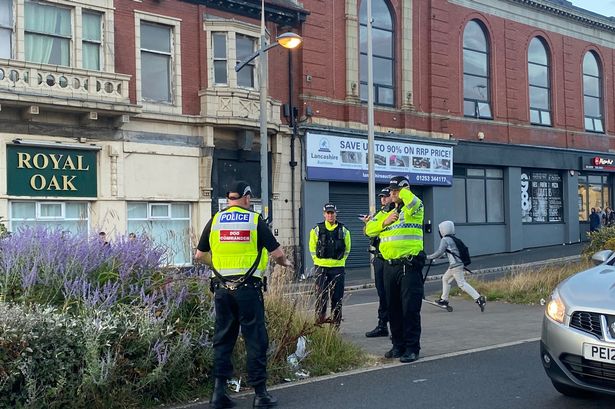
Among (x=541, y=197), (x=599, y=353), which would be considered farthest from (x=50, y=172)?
(x=541, y=197)

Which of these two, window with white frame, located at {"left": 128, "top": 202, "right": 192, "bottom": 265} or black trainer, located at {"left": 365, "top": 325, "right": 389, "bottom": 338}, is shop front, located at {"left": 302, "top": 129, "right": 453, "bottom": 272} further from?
black trainer, located at {"left": 365, "top": 325, "right": 389, "bottom": 338}

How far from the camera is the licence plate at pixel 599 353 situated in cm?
536

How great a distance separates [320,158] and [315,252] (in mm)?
14553

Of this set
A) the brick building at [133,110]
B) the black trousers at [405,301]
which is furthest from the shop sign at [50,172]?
the black trousers at [405,301]

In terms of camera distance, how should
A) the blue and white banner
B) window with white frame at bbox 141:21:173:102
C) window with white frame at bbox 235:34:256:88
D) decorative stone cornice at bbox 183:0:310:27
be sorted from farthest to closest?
1. the blue and white banner
2. window with white frame at bbox 235:34:256:88
3. decorative stone cornice at bbox 183:0:310:27
4. window with white frame at bbox 141:21:173:102

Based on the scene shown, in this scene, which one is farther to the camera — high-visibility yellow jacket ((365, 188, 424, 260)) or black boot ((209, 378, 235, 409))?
high-visibility yellow jacket ((365, 188, 424, 260))

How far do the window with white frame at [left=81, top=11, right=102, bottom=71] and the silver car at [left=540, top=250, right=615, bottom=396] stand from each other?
1622 cm

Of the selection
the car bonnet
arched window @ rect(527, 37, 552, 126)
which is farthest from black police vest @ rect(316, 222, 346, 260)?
arched window @ rect(527, 37, 552, 126)

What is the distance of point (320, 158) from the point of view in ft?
80.6

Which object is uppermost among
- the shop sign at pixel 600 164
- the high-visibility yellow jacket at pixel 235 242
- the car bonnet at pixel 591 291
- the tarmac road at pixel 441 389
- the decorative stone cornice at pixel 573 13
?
the decorative stone cornice at pixel 573 13

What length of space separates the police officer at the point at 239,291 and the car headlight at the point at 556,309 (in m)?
2.21

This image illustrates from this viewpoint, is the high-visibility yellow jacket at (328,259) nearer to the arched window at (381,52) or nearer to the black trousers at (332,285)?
the black trousers at (332,285)

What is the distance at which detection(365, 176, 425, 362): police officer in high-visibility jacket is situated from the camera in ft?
26.3

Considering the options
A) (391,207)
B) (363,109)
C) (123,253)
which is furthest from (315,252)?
(363,109)
